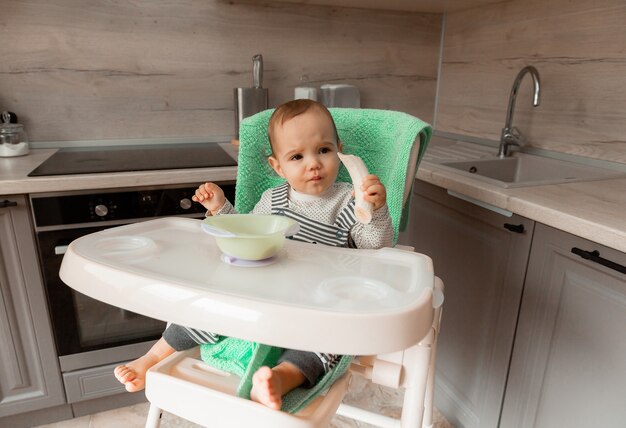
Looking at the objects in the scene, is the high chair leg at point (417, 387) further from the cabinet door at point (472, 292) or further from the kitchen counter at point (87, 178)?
the kitchen counter at point (87, 178)

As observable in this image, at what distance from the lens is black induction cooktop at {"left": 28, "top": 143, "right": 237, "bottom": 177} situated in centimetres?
128

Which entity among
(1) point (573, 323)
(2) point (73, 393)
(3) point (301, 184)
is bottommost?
(2) point (73, 393)

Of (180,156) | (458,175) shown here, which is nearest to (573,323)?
(458,175)

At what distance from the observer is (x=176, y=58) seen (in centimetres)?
168

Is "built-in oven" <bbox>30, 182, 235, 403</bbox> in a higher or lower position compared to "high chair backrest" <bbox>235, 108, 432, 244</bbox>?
lower

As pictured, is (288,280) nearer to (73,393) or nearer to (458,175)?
(458,175)

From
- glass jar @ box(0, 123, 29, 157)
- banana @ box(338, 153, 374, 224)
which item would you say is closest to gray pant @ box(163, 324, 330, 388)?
banana @ box(338, 153, 374, 224)

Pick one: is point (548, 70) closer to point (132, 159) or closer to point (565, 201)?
point (565, 201)

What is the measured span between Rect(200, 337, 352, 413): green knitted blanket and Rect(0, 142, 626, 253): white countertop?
1.81 feet

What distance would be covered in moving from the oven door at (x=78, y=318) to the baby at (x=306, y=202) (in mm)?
532

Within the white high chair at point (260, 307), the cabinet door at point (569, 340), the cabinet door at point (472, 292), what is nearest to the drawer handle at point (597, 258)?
the cabinet door at point (569, 340)

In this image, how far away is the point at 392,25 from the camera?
76.0 inches

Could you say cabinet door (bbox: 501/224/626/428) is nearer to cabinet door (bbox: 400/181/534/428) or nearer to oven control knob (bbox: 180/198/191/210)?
cabinet door (bbox: 400/181/534/428)

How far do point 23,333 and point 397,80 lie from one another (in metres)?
1.69
